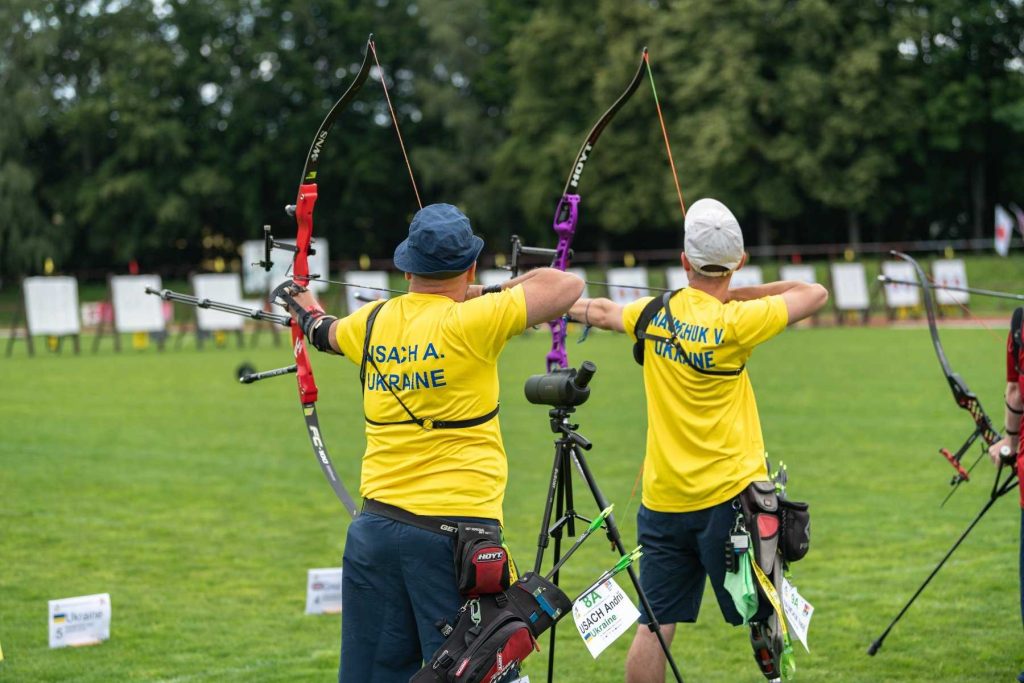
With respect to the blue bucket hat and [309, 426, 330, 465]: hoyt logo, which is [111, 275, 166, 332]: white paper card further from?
the blue bucket hat

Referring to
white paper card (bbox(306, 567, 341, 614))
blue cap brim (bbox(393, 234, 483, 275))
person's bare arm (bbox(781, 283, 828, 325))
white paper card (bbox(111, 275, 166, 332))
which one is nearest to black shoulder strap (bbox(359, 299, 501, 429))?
blue cap brim (bbox(393, 234, 483, 275))

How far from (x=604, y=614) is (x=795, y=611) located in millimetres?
842

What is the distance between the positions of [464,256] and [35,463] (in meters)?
9.63

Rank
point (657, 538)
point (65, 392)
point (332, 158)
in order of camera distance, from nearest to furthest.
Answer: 1. point (657, 538)
2. point (65, 392)
3. point (332, 158)

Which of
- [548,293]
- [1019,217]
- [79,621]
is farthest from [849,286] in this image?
[548,293]

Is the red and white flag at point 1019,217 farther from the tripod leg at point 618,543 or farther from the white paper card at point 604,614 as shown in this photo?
the white paper card at point 604,614

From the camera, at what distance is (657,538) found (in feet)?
16.6

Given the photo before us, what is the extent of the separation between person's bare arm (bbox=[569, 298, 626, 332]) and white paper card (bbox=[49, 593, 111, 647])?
3.15m

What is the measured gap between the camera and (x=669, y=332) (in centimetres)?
495

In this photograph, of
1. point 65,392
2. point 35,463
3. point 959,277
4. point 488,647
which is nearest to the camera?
point 488,647

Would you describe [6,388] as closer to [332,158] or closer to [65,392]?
[65,392]

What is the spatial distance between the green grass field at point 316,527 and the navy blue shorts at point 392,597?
7.00 feet

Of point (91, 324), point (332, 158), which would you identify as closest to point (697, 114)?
point (332, 158)

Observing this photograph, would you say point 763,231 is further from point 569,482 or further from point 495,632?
point 495,632
